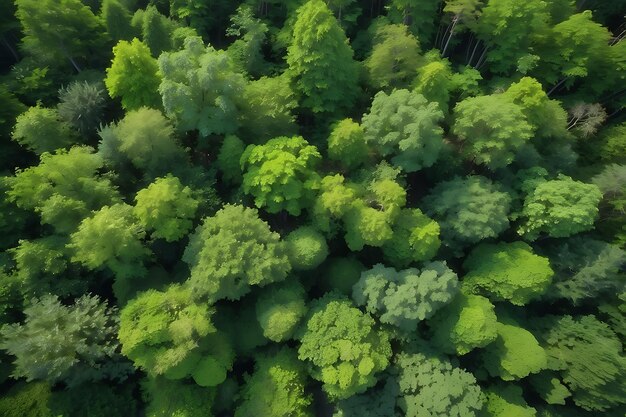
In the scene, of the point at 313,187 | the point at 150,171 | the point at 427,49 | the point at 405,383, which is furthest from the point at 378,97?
the point at 405,383

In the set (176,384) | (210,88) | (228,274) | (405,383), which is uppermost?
(210,88)

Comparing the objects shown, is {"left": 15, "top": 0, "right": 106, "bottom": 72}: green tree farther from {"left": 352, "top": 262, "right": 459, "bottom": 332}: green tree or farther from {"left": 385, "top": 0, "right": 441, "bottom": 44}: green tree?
{"left": 352, "top": 262, "right": 459, "bottom": 332}: green tree

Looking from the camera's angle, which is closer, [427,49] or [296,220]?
[296,220]

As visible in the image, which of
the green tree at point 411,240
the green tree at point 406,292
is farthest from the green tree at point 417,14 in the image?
the green tree at point 406,292

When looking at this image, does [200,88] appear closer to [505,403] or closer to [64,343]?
[64,343]

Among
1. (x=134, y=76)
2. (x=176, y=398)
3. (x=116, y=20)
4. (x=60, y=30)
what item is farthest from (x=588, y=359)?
(x=60, y=30)

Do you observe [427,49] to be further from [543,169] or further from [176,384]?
[176,384]

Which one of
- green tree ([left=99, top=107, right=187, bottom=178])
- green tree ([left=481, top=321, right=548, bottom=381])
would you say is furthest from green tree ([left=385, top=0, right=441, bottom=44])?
green tree ([left=481, top=321, right=548, bottom=381])
